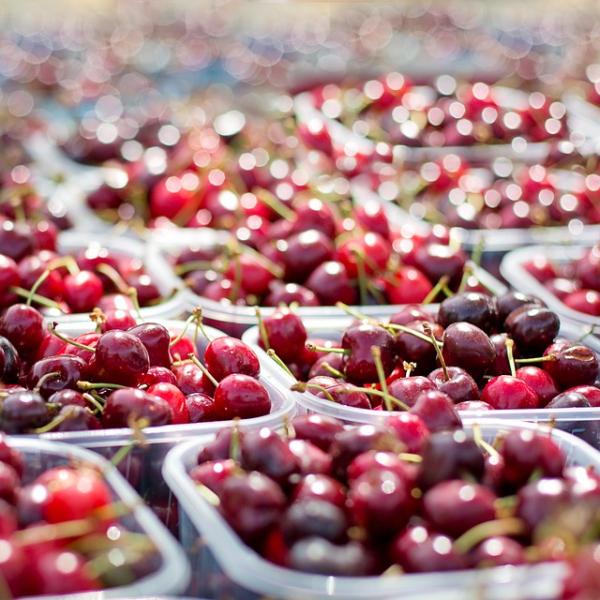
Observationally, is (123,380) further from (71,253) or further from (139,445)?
(71,253)

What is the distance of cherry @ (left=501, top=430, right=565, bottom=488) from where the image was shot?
1.34 metres

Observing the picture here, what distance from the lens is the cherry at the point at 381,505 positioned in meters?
1.24

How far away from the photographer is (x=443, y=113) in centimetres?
370

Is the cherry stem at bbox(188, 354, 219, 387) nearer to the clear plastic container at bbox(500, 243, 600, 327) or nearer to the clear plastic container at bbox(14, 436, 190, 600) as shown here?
the clear plastic container at bbox(14, 436, 190, 600)

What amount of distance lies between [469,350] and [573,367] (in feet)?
0.71

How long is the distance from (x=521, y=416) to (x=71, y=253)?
140cm

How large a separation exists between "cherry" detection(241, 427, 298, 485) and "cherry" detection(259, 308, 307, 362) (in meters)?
0.64

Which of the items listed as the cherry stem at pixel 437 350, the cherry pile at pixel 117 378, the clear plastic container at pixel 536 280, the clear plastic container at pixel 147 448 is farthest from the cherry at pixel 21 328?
the clear plastic container at pixel 536 280

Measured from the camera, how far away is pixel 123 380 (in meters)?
1.73

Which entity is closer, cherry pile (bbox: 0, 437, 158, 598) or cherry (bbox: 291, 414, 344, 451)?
cherry pile (bbox: 0, 437, 158, 598)

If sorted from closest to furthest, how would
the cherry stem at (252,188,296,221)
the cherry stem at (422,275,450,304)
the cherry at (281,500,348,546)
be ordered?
the cherry at (281,500,348,546)
the cherry stem at (422,275,450,304)
the cherry stem at (252,188,296,221)

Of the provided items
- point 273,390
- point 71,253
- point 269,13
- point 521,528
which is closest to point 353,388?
point 273,390

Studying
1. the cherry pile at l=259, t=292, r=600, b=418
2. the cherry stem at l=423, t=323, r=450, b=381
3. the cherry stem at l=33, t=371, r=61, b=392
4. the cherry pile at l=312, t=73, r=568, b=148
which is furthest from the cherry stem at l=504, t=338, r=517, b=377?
the cherry pile at l=312, t=73, r=568, b=148

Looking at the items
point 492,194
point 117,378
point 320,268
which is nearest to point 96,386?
point 117,378
